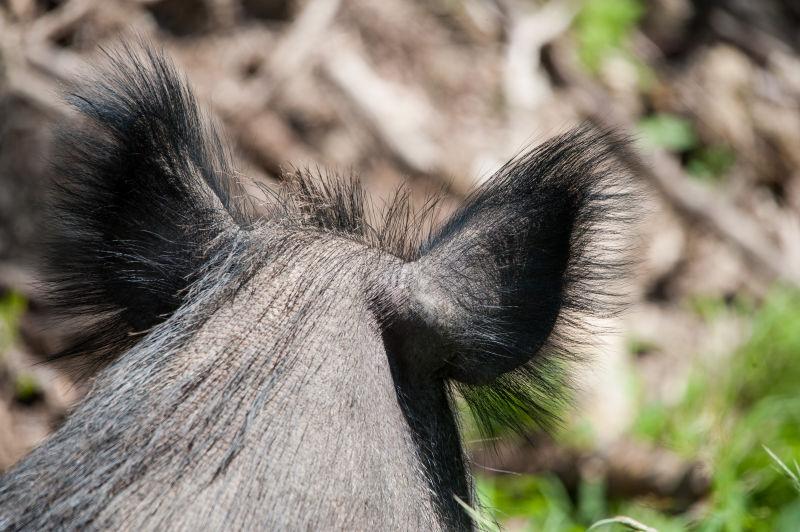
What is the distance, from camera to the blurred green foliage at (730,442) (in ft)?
11.5

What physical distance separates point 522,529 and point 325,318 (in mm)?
2235

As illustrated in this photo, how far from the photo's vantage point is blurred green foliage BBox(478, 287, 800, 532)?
11.5 ft

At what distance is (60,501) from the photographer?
1.76 meters

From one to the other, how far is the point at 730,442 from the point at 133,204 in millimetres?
2923

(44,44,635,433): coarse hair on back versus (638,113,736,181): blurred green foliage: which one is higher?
(638,113,736,181): blurred green foliage

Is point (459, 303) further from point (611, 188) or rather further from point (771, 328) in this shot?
point (771, 328)

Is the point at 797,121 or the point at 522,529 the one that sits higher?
the point at 797,121

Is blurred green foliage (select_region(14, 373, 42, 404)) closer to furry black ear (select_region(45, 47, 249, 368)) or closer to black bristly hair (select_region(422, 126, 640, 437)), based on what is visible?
furry black ear (select_region(45, 47, 249, 368))

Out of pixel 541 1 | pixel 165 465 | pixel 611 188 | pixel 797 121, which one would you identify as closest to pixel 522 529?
pixel 611 188

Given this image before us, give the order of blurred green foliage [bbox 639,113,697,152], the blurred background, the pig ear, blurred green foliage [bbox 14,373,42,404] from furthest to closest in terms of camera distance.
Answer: blurred green foliage [bbox 639,113,697,152], blurred green foliage [bbox 14,373,42,404], the blurred background, the pig ear

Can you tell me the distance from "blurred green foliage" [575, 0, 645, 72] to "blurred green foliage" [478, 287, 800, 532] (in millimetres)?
1906

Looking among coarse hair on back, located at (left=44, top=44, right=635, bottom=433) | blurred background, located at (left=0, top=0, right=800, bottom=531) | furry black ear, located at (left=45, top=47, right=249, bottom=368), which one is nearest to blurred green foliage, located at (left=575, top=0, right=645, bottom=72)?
blurred background, located at (left=0, top=0, right=800, bottom=531)

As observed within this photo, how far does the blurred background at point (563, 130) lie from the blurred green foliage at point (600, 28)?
16 mm

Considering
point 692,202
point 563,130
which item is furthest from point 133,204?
point 692,202
